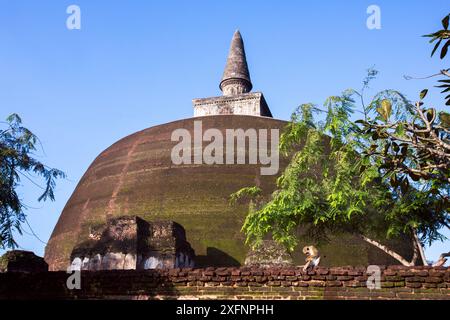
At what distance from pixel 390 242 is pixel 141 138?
1044cm

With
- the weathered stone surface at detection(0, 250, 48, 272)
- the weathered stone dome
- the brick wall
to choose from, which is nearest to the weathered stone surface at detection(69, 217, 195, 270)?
the weathered stone surface at detection(0, 250, 48, 272)

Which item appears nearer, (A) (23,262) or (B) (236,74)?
(A) (23,262)

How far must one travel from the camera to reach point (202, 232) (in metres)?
15.7

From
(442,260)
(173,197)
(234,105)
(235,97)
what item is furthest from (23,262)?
(235,97)

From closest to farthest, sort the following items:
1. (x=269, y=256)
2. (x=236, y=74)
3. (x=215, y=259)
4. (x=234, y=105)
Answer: (x=269, y=256) < (x=215, y=259) < (x=234, y=105) < (x=236, y=74)

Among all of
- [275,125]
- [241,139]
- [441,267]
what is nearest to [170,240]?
[441,267]

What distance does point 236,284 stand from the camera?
6.84 meters

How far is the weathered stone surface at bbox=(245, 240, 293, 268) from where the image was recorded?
1180 cm

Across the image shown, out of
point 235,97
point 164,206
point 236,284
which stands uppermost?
point 235,97

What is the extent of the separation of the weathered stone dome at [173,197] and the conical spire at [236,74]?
27.4 feet

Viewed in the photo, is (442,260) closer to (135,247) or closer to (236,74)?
(135,247)

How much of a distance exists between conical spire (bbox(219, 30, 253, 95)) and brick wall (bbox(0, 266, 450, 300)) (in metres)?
21.3

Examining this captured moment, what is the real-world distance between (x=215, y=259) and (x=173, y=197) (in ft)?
9.89
